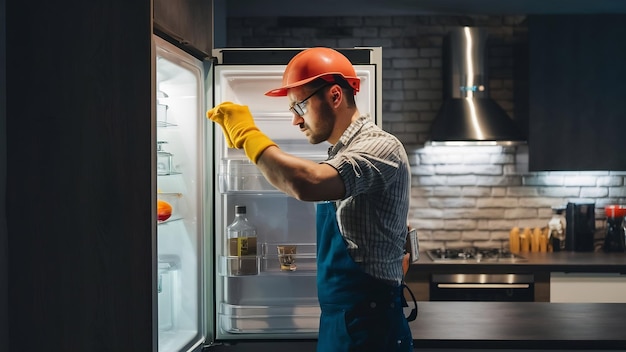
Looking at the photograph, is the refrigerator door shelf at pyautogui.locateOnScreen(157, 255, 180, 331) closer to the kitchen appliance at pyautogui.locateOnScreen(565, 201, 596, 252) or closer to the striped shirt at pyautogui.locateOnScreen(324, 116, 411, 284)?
the striped shirt at pyautogui.locateOnScreen(324, 116, 411, 284)

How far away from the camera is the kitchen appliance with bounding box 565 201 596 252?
4.75 meters

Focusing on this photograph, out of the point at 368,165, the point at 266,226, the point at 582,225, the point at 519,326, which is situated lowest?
the point at 519,326

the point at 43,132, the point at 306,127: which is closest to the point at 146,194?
the point at 43,132

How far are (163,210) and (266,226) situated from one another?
535mm

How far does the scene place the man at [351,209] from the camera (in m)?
1.84

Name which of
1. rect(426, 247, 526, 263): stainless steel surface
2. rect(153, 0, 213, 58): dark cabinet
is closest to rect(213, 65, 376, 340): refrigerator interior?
rect(153, 0, 213, 58): dark cabinet

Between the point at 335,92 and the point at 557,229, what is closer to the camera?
the point at 335,92

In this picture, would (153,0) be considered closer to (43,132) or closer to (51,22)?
(51,22)

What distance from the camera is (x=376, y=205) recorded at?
190cm

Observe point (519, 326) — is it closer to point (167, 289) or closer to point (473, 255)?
point (167, 289)

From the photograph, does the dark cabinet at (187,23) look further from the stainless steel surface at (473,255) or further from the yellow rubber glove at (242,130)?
the stainless steel surface at (473,255)

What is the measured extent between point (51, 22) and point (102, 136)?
337 millimetres

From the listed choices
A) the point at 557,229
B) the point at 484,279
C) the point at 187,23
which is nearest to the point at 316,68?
the point at 187,23

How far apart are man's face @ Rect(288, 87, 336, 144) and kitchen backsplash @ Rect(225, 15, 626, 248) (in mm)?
2945
